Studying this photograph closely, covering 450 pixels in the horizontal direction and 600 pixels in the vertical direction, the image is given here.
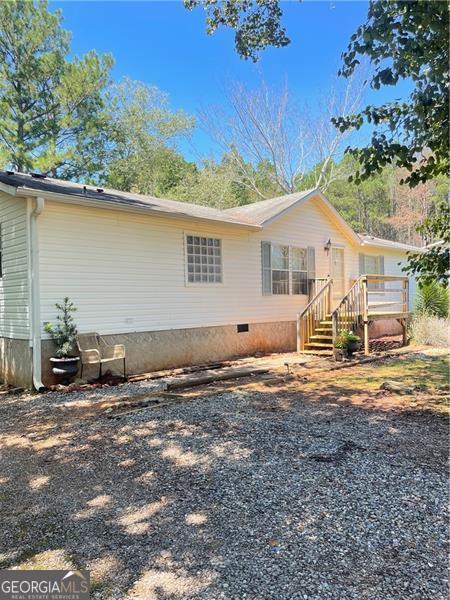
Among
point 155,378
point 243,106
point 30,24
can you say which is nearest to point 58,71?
point 30,24

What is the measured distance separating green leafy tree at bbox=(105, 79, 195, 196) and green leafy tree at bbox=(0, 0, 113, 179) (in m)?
2.88

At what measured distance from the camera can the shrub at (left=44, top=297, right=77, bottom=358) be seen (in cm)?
736

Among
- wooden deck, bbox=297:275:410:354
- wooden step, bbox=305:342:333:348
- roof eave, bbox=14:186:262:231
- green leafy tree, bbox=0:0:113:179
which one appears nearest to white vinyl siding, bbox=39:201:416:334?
roof eave, bbox=14:186:262:231

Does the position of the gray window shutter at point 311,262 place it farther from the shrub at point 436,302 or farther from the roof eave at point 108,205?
the shrub at point 436,302

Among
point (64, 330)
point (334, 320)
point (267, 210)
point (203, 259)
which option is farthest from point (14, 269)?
point (334, 320)

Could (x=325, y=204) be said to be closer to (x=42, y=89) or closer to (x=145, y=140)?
(x=42, y=89)

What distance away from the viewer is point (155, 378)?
27.1ft

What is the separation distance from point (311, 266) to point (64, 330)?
314 inches

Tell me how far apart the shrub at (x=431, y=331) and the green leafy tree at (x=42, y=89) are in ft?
54.3

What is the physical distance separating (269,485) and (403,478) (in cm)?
111

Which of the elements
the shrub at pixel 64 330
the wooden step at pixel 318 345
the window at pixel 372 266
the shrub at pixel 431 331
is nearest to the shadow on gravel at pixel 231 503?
the shrub at pixel 64 330

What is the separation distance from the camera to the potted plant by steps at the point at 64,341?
7281 millimetres

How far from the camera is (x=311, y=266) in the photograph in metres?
13.0

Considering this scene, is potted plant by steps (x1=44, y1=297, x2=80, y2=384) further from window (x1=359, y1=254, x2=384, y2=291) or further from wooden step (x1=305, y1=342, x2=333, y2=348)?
window (x1=359, y1=254, x2=384, y2=291)
